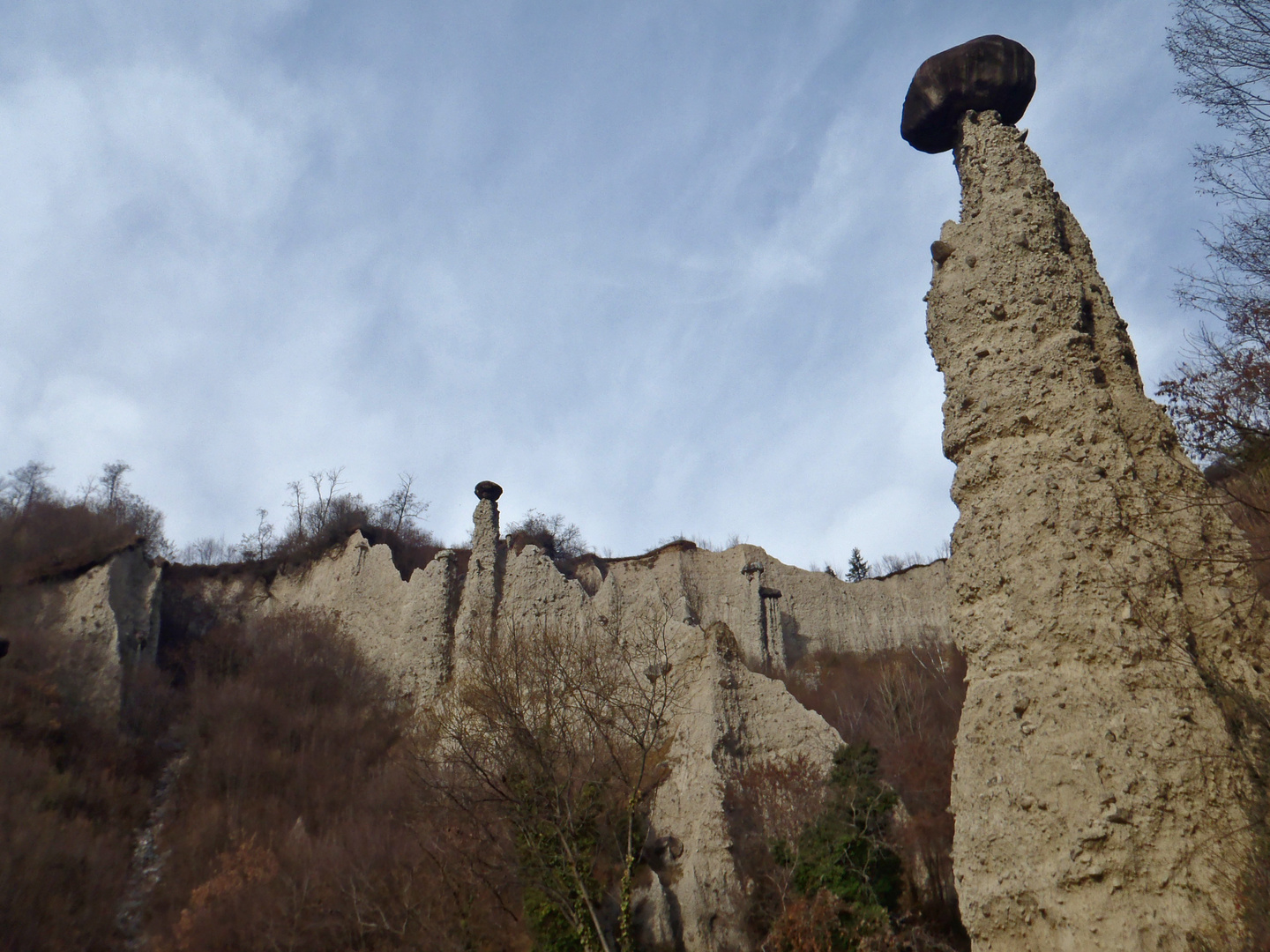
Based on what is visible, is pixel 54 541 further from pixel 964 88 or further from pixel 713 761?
pixel 964 88

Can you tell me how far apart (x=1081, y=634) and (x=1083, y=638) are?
0.09 ft

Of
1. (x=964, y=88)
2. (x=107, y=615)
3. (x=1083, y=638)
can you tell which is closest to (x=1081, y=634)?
(x=1083, y=638)

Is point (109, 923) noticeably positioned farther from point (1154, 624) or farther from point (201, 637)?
point (1154, 624)

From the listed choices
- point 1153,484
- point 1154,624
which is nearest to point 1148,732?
point 1154,624

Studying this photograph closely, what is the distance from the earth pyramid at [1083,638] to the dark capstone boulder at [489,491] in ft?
70.2

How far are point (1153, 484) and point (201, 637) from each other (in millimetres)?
32552

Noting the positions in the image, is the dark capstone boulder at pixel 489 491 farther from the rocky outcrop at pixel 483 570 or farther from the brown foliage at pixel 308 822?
the brown foliage at pixel 308 822

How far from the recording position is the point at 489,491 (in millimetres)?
26547

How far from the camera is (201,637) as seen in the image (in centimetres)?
3062

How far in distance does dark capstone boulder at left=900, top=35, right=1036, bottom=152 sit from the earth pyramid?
153 cm

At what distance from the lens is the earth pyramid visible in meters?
4.20

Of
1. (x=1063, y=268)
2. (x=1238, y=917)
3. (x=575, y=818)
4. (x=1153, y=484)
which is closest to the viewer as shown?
(x=1238, y=917)

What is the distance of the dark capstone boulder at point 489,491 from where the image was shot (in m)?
26.5

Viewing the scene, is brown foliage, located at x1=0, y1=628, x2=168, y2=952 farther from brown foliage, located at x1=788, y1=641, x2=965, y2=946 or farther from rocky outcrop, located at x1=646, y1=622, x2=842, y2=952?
brown foliage, located at x1=788, y1=641, x2=965, y2=946
